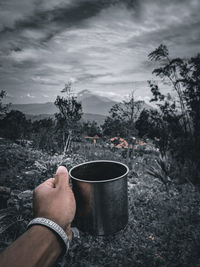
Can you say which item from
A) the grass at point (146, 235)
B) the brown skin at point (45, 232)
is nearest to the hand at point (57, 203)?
the brown skin at point (45, 232)

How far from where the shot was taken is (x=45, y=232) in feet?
2.44

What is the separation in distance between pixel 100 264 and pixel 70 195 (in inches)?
90.3

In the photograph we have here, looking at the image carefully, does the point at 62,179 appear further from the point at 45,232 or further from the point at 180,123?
the point at 180,123

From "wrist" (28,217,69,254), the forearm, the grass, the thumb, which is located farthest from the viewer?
the grass

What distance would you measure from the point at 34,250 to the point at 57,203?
21 cm

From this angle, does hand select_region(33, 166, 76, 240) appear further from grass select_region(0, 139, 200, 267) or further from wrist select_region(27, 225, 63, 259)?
grass select_region(0, 139, 200, 267)

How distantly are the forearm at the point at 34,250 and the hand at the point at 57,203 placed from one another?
75mm

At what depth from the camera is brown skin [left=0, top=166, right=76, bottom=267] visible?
647 mm

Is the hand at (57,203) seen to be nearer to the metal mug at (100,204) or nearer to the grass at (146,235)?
the metal mug at (100,204)

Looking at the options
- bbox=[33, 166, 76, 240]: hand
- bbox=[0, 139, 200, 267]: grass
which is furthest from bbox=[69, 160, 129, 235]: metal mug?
bbox=[0, 139, 200, 267]: grass

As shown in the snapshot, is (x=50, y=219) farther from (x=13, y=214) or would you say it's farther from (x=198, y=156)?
(x=198, y=156)

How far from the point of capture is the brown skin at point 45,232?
647 mm

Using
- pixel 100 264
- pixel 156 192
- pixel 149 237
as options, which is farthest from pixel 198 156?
pixel 100 264

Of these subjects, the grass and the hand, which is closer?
the hand
